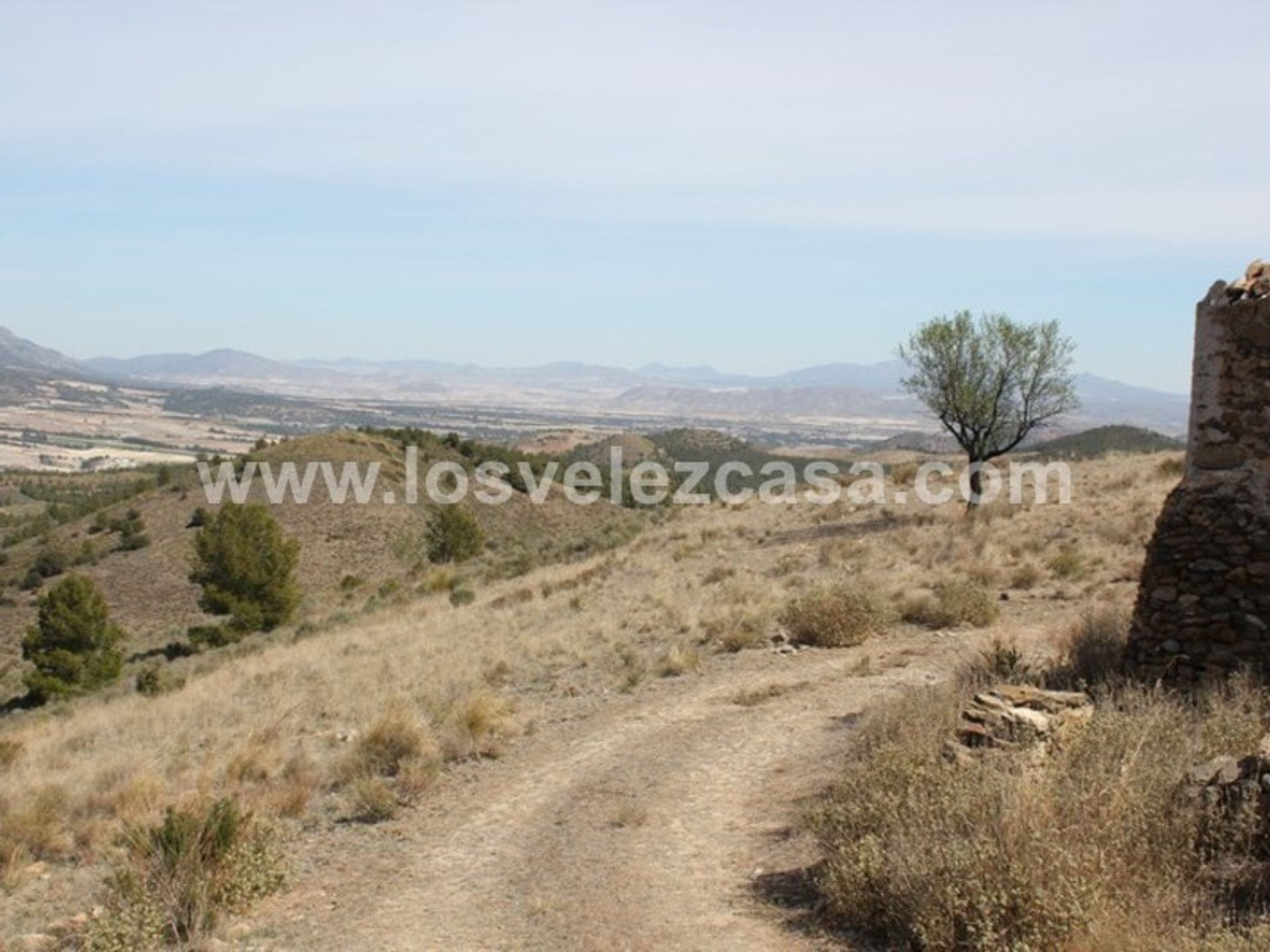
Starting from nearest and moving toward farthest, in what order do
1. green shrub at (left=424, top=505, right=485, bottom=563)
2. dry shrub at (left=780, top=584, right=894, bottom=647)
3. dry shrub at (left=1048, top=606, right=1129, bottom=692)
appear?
1. dry shrub at (left=1048, top=606, right=1129, bottom=692)
2. dry shrub at (left=780, top=584, right=894, bottom=647)
3. green shrub at (left=424, top=505, right=485, bottom=563)

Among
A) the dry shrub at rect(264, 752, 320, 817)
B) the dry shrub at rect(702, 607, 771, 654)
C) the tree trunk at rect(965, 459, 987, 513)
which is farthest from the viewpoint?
the tree trunk at rect(965, 459, 987, 513)

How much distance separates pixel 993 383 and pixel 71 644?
97.2 ft

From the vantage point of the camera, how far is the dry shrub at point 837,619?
1498 centimetres

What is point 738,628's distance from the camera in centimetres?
1575

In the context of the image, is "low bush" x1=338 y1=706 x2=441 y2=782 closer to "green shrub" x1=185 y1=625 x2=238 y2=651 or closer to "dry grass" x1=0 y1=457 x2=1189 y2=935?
"dry grass" x1=0 y1=457 x2=1189 y2=935

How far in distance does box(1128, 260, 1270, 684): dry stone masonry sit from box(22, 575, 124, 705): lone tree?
2881 centimetres

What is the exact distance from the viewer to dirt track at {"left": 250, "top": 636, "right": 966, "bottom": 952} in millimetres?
6559

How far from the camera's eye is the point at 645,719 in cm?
1192

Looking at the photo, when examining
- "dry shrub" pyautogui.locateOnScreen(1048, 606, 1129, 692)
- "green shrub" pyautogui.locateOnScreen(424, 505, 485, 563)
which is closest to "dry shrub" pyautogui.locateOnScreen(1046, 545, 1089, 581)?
"dry shrub" pyautogui.locateOnScreen(1048, 606, 1129, 692)

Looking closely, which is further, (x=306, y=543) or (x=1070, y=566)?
(x=306, y=543)

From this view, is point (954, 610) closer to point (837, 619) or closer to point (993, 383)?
point (837, 619)

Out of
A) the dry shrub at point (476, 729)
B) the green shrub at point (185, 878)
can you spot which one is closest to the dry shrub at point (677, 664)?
the dry shrub at point (476, 729)

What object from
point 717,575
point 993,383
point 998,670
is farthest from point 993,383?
point 998,670

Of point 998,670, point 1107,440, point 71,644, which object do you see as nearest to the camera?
point 998,670
